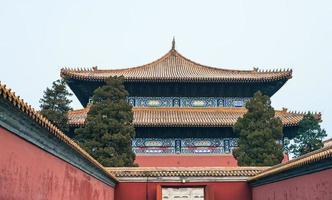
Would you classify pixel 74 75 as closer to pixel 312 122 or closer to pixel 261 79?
pixel 261 79

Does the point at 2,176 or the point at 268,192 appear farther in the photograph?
the point at 268,192

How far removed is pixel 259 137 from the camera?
16.0 metres

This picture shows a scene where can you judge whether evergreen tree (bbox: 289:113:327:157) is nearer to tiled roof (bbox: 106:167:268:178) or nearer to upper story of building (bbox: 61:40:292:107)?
upper story of building (bbox: 61:40:292:107)

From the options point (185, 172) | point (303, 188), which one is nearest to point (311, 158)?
point (303, 188)

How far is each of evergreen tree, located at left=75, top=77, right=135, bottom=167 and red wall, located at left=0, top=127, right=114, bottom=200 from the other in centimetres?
619

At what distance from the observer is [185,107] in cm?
2125

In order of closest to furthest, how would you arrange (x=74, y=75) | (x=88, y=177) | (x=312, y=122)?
1. (x=88, y=177)
2. (x=312, y=122)
3. (x=74, y=75)

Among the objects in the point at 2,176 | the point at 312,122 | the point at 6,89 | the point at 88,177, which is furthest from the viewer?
the point at 312,122

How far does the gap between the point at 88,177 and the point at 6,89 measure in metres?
5.97

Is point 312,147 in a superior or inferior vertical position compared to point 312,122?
inferior

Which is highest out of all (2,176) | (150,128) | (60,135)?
(150,128)

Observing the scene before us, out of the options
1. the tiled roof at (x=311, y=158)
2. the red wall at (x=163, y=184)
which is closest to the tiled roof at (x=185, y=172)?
the red wall at (x=163, y=184)

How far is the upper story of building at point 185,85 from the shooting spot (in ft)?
68.6

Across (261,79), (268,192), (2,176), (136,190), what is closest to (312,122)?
(261,79)
